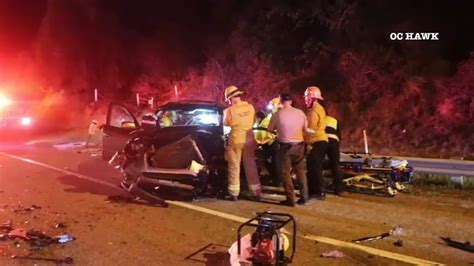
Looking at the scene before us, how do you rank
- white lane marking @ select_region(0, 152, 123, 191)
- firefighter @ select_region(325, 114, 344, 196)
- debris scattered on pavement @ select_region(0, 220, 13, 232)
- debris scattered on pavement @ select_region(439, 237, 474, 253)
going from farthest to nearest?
1. white lane marking @ select_region(0, 152, 123, 191)
2. firefighter @ select_region(325, 114, 344, 196)
3. debris scattered on pavement @ select_region(0, 220, 13, 232)
4. debris scattered on pavement @ select_region(439, 237, 474, 253)

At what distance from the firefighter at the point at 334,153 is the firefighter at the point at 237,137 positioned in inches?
52.5

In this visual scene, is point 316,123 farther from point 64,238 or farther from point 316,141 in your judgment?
point 64,238

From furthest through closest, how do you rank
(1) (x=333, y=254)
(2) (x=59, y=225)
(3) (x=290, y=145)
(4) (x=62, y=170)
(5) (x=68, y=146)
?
(5) (x=68, y=146) → (4) (x=62, y=170) → (3) (x=290, y=145) → (2) (x=59, y=225) → (1) (x=333, y=254)

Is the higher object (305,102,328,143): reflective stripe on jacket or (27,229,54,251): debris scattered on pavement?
(305,102,328,143): reflective stripe on jacket

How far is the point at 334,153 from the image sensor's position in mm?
9766

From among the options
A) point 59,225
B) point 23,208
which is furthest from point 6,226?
point 23,208

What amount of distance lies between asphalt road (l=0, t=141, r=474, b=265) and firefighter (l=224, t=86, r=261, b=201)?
14.4 inches

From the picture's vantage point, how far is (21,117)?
23.0 m

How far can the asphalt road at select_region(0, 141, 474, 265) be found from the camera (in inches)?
249

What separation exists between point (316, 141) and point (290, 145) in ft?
2.47

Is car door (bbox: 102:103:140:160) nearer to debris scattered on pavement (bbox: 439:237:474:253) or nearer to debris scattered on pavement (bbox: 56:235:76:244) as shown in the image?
debris scattered on pavement (bbox: 56:235:76:244)

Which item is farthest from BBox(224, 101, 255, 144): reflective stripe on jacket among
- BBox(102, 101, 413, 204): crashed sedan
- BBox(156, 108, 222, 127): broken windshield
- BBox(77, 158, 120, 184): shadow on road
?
BBox(77, 158, 120, 184): shadow on road

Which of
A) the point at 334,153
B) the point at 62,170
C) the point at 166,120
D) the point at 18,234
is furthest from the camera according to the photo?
the point at 62,170

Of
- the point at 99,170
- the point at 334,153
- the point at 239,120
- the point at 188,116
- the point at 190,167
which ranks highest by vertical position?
the point at 188,116
